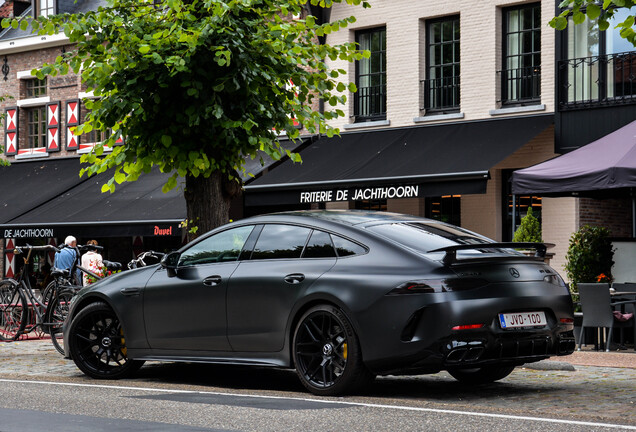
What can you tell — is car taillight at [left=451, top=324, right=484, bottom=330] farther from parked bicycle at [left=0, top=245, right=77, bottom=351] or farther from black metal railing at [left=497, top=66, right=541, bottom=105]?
black metal railing at [left=497, top=66, right=541, bottom=105]

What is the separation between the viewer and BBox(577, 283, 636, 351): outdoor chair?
13.7m

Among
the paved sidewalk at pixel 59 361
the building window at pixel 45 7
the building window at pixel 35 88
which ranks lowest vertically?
the paved sidewalk at pixel 59 361

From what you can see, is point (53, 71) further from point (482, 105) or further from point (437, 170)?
point (482, 105)

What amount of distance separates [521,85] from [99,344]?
1161cm

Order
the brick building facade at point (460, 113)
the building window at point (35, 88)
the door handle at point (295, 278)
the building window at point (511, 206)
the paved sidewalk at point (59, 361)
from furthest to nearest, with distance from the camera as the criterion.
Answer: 1. the building window at point (35, 88)
2. the building window at point (511, 206)
3. the brick building facade at point (460, 113)
4. the paved sidewalk at point (59, 361)
5. the door handle at point (295, 278)

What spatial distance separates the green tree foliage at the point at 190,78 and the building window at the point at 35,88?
677 inches

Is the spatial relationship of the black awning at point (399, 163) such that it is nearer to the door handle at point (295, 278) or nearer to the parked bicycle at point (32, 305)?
the parked bicycle at point (32, 305)

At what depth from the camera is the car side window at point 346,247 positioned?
8.91 meters

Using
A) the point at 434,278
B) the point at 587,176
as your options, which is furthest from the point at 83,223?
the point at 434,278

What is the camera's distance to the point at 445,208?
69.7 feet

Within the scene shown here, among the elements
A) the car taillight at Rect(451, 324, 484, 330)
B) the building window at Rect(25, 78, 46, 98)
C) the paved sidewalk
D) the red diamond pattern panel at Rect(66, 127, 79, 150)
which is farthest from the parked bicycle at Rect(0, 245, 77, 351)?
the building window at Rect(25, 78, 46, 98)

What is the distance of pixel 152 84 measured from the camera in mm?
12383

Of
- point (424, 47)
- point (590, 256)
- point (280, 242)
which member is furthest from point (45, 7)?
point (280, 242)

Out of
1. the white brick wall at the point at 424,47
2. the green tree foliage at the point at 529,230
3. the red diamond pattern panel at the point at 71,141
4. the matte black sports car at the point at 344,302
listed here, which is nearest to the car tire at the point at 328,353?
the matte black sports car at the point at 344,302
